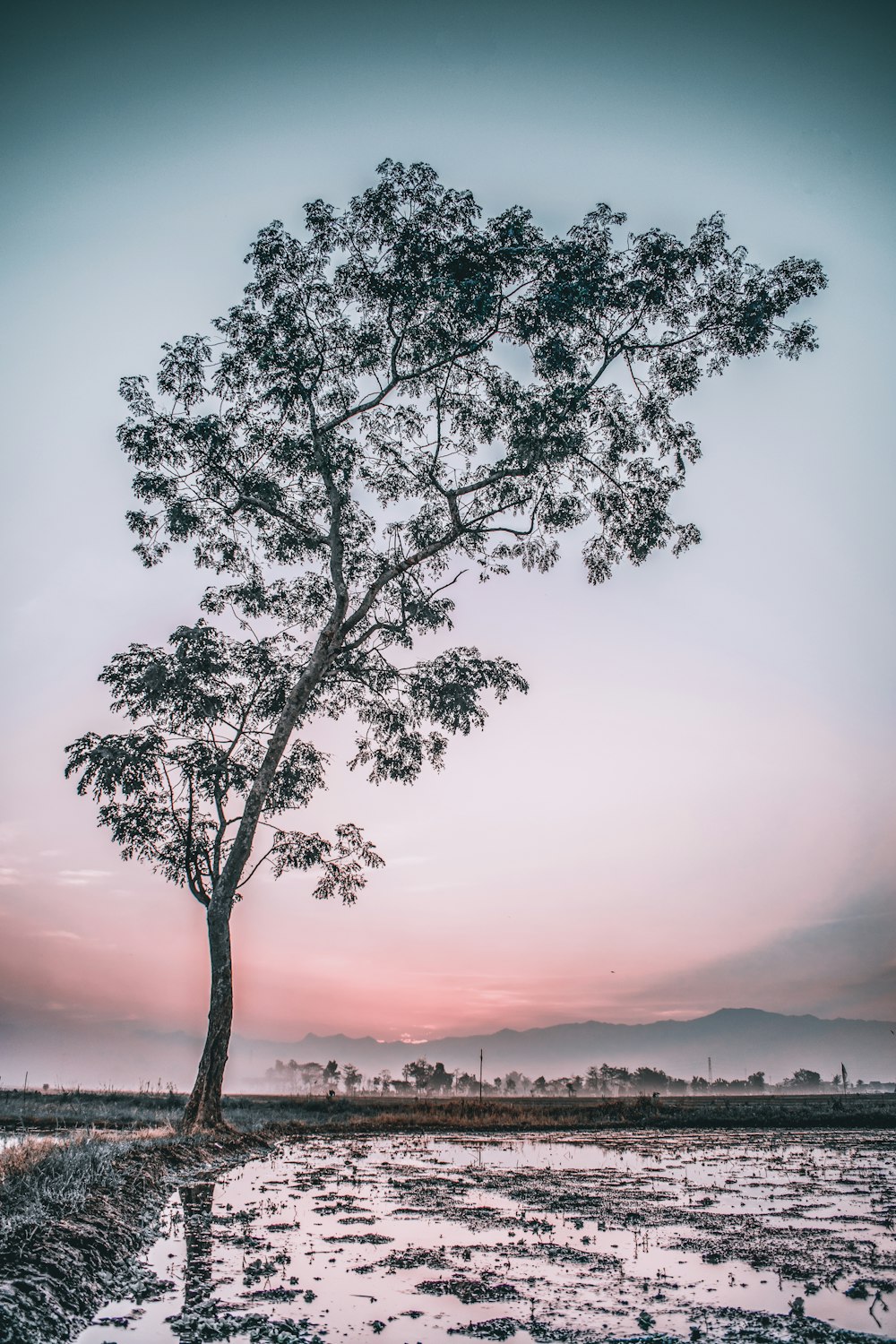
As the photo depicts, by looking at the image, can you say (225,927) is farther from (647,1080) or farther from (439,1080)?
(647,1080)

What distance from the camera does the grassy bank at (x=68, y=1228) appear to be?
3.69 meters

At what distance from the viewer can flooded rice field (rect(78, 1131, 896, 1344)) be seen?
397cm

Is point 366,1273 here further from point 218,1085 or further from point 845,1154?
point 845,1154

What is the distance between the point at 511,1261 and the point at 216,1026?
12603mm

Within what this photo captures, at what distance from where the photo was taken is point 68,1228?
4.95m

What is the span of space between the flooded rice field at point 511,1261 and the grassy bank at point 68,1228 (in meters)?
0.17

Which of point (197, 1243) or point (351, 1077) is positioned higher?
point (197, 1243)


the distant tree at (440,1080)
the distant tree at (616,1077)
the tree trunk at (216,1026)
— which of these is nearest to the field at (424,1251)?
the tree trunk at (216,1026)

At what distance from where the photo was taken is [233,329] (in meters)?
20.0

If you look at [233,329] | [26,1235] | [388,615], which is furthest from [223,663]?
[26,1235]

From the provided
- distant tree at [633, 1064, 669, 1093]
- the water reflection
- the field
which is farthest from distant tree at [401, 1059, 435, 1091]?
the water reflection

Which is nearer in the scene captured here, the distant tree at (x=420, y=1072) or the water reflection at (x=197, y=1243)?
the water reflection at (x=197, y=1243)

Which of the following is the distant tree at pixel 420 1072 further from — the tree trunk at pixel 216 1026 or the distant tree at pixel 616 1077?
the tree trunk at pixel 216 1026

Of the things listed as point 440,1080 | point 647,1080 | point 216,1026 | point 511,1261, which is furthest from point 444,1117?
point 647,1080
